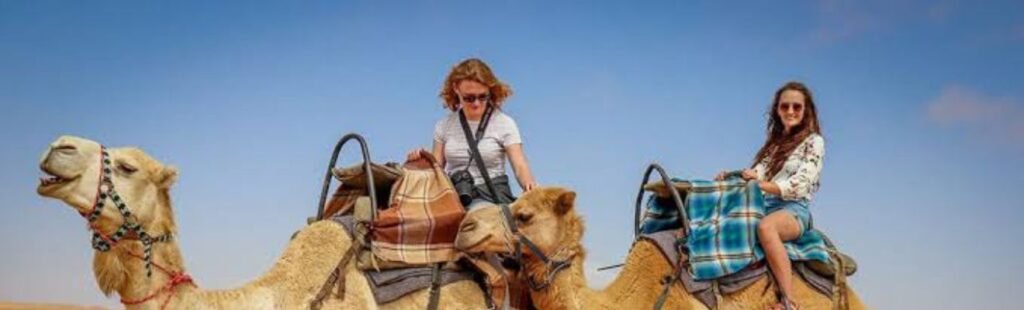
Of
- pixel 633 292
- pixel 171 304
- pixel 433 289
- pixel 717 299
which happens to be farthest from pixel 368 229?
pixel 717 299

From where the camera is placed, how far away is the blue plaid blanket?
7883 millimetres

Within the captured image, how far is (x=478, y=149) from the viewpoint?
25.3ft

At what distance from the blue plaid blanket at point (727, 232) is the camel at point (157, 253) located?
2101 mm

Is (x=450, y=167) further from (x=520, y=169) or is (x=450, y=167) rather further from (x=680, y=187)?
(x=680, y=187)

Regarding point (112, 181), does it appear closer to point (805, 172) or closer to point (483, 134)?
point (483, 134)

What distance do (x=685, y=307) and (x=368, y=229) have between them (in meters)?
2.57

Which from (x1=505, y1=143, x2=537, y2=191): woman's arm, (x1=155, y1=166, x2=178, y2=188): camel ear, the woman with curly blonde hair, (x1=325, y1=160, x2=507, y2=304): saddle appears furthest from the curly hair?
(x1=155, y1=166, x2=178, y2=188): camel ear

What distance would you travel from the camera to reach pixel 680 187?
852 centimetres

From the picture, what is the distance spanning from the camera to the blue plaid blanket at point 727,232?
25.9 ft

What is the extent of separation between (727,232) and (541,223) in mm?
1618

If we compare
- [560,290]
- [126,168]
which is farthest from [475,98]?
[126,168]

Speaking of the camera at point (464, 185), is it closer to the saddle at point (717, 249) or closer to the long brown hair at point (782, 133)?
the saddle at point (717, 249)

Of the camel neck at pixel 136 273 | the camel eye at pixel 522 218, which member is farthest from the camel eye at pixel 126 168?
the camel eye at pixel 522 218

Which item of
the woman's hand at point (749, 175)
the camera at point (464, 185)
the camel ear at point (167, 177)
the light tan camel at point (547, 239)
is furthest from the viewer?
the woman's hand at point (749, 175)
